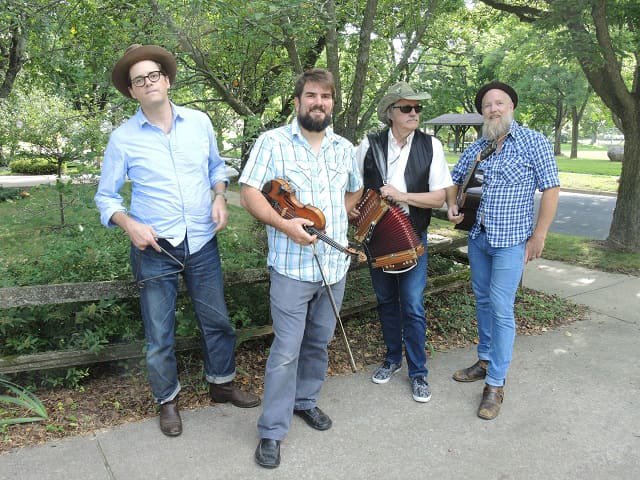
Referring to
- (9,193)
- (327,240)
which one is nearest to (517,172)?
(327,240)

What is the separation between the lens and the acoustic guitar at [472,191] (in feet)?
11.7

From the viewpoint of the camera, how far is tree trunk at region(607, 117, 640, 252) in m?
7.43

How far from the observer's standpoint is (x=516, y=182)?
11.1ft

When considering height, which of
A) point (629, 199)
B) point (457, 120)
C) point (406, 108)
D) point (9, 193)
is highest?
point (406, 108)

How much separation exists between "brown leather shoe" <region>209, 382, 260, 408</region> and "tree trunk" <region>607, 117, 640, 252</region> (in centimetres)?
654

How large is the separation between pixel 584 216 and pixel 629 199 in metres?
5.83

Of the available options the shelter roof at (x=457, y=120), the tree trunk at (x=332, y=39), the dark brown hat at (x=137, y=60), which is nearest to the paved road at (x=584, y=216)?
the shelter roof at (x=457, y=120)

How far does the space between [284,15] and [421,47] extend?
399 cm

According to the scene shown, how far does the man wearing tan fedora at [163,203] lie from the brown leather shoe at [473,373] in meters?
1.75

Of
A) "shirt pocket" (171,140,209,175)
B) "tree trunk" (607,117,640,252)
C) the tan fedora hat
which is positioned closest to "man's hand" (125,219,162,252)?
"shirt pocket" (171,140,209,175)

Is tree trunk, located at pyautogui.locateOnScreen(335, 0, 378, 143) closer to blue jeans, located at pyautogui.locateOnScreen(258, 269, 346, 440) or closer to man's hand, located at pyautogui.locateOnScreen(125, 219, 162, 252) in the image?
blue jeans, located at pyautogui.locateOnScreen(258, 269, 346, 440)

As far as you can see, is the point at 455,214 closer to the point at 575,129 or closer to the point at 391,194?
the point at 391,194

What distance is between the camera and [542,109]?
42094 mm

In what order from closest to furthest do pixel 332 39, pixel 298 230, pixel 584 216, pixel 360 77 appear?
pixel 298 230, pixel 332 39, pixel 360 77, pixel 584 216
